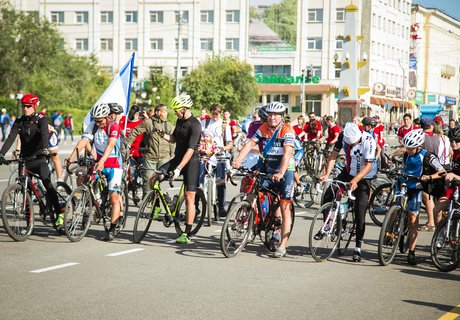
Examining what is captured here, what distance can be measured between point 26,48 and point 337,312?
50.4 meters

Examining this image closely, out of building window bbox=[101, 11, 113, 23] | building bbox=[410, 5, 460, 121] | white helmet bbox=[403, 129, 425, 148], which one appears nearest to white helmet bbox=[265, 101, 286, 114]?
white helmet bbox=[403, 129, 425, 148]

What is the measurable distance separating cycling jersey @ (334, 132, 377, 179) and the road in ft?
3.67

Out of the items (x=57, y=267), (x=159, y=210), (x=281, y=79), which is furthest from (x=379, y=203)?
(x=281, y=79)

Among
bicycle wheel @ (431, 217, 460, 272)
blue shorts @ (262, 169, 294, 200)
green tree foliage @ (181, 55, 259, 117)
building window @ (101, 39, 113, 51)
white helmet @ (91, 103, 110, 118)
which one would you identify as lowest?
bicycle wheel @ (431, 217, 460, 272)

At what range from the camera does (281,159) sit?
9.80 m

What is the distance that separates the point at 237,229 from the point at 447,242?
2.50 m

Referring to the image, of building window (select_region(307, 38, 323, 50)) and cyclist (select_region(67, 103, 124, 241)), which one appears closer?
cyclist (select_region(67, 103, 124, 241))

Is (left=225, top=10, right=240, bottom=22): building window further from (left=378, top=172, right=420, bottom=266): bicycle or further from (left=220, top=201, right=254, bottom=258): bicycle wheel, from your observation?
(left=220, top=201, right=254, bottom=258): bicycle wheel

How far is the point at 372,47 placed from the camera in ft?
281

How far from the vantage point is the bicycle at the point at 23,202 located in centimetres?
996

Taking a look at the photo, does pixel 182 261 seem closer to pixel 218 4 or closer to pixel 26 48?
pixel 26 48

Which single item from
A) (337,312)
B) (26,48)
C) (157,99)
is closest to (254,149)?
(337,312)

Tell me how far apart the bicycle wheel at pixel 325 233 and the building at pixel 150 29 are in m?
74.9

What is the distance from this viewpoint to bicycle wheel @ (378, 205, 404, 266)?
9.30 metres
